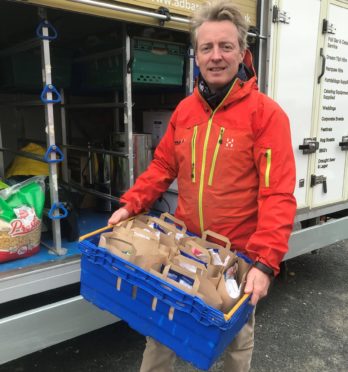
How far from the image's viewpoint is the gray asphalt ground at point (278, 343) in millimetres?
2678

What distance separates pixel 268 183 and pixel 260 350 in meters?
1.81

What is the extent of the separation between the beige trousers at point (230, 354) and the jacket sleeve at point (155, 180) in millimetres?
639

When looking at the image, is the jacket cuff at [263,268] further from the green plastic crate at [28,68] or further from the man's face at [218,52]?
the green plastic crate at [28,68]

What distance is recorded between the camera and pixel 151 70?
2.80 metres

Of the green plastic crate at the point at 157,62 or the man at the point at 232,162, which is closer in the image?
the man at the point at 232,162

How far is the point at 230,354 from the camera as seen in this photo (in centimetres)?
192

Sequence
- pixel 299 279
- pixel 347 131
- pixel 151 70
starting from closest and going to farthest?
1. pixel 151 70
2. pixel 347 131
3. pixel 299 279

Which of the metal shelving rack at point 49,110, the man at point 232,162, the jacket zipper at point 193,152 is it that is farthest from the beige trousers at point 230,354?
the metal shelving rack at point 49,110

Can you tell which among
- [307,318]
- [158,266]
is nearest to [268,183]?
[158,266]

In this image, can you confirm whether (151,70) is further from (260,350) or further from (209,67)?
(260,350)

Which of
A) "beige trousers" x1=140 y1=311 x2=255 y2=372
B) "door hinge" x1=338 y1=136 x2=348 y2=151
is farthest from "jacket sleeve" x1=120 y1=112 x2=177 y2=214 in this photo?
"door hinge" x1=338 y1=136 x2=348 y2=151

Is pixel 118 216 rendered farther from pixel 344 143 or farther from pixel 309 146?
pixel 344 143

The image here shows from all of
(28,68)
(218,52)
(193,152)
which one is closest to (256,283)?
(193,152)

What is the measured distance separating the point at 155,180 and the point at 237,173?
458 millimetres
